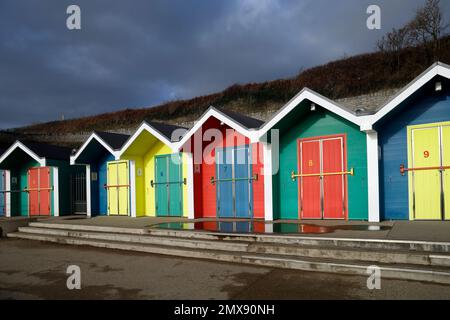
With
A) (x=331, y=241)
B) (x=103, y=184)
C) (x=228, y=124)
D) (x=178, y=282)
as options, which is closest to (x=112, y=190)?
(x=103, y=184)

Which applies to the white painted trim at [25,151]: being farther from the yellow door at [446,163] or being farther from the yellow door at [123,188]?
the yellow door at [446,163]

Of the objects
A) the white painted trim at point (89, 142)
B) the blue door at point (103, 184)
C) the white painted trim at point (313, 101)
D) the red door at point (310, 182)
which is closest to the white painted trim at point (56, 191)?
the white painted trim at point (89, 142)

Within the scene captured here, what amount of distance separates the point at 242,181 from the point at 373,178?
419 centimetres

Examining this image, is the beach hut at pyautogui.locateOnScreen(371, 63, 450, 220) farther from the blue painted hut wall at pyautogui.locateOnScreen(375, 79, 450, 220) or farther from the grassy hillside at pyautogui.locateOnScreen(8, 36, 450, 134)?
the grassy hillside at pyautogui.locateOnScreen(8, 36, 450, 134)

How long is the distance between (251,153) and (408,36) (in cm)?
1803

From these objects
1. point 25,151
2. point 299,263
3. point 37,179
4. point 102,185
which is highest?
point 25,151

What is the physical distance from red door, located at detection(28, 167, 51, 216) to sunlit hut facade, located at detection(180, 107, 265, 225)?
27.0ft

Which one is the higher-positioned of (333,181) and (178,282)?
(333,181)

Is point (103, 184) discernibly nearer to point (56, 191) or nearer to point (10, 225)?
point (56, 191)

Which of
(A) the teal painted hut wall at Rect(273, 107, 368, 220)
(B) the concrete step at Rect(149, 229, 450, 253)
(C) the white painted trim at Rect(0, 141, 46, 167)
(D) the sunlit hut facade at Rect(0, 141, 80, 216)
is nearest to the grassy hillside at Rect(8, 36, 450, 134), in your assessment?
(A) the teal painted hut wall at Rect(273, 107, 368, 220)

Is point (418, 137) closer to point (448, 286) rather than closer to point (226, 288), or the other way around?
point (448, 286)

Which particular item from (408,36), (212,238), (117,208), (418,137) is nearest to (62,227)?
(117,208)

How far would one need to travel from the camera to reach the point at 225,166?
40.5ft
